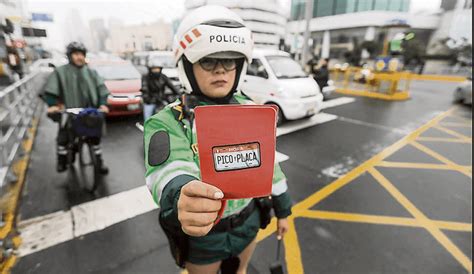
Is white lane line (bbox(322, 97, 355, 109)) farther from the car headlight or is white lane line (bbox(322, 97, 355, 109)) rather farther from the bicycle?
the bicycle

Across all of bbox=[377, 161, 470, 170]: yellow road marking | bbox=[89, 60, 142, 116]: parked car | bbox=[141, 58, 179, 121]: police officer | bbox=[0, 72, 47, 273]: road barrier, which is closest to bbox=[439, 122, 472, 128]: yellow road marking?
bbox=[377, 161, 470, 170]: yellow road marking

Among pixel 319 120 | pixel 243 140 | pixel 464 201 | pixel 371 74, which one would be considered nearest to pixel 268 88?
pixel 319 120

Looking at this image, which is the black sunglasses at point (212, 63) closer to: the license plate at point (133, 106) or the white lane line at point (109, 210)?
the white lane line at point (109, 210)

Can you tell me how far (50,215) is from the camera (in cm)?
283

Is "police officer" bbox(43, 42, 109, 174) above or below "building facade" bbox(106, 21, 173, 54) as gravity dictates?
below

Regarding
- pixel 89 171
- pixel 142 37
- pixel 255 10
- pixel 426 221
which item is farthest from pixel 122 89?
pixel 426 221

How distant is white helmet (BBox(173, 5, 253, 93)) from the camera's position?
1.03 metres

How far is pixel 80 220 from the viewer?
2.75 meters

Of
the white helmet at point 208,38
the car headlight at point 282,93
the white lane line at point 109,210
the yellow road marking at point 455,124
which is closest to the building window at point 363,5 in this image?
the white helmet at point 208,38

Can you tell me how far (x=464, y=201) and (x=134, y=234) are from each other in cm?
416

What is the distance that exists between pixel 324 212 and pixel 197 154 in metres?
2.60

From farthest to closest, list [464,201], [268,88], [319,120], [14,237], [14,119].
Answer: [319,120]
[268,88]
[14,119]
[464,201]
[14,237]

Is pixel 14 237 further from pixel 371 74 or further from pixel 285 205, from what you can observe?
pixel 371 74

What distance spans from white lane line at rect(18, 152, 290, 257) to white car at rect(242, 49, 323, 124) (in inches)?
98.3
